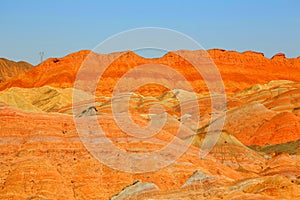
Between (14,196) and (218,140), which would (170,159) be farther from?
(218,140)

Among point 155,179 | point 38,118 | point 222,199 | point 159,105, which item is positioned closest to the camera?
point 222,199

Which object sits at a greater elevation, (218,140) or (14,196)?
(218,140)

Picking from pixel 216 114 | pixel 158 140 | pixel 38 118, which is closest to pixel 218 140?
pixel 158 140

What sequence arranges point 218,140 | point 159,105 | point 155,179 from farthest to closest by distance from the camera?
point 159,105, point 218,140, point 155,179

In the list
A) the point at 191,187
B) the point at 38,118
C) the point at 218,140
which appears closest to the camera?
the point at 191,187

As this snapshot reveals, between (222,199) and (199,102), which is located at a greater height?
(199,102)

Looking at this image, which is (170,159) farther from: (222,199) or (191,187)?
(222,199)

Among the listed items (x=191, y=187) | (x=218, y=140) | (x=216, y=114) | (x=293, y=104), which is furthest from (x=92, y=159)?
(x=293, y=104)

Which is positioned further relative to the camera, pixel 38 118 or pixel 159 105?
pixel 159 105

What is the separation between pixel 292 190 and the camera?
118 ft

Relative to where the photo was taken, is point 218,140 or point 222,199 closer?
point 222,199

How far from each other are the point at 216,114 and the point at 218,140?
47.7 meters

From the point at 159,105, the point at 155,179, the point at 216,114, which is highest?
the point at 159,105

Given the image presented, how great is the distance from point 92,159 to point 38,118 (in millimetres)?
5704
